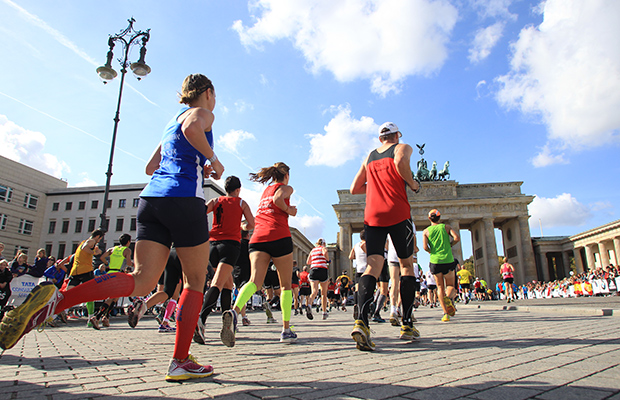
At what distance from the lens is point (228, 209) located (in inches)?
207

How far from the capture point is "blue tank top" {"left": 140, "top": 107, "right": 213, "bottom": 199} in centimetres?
257

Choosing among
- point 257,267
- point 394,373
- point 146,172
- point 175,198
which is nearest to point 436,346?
point 394,373

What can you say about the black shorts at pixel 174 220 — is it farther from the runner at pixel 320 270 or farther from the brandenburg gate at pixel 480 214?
the brandenburg gate at pixel 480 214

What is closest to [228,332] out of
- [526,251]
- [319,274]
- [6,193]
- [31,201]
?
[319,274]

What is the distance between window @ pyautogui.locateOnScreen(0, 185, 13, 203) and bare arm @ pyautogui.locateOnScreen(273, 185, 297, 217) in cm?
5621

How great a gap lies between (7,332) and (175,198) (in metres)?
1.11

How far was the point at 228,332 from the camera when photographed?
362 centimetres

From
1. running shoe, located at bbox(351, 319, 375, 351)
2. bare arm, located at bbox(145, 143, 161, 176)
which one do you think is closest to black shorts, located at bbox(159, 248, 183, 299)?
bare arm, located at bbox(145, 143, 161, 176)

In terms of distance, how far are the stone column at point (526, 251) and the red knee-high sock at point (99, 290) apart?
56.7m

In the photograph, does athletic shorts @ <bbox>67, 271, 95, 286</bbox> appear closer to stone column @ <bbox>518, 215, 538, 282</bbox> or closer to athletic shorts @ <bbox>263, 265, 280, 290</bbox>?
athletic shorts @ <bbox>263, 265, 280, 290</bbox>

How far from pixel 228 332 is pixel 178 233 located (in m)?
1.52

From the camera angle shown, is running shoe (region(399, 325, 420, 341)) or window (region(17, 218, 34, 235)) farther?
window (region(17, 218, 34, 235))

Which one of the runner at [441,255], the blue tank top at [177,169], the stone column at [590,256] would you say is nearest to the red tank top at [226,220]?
the blue tank top at [177,169]

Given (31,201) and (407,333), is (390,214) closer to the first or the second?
(407,333)
